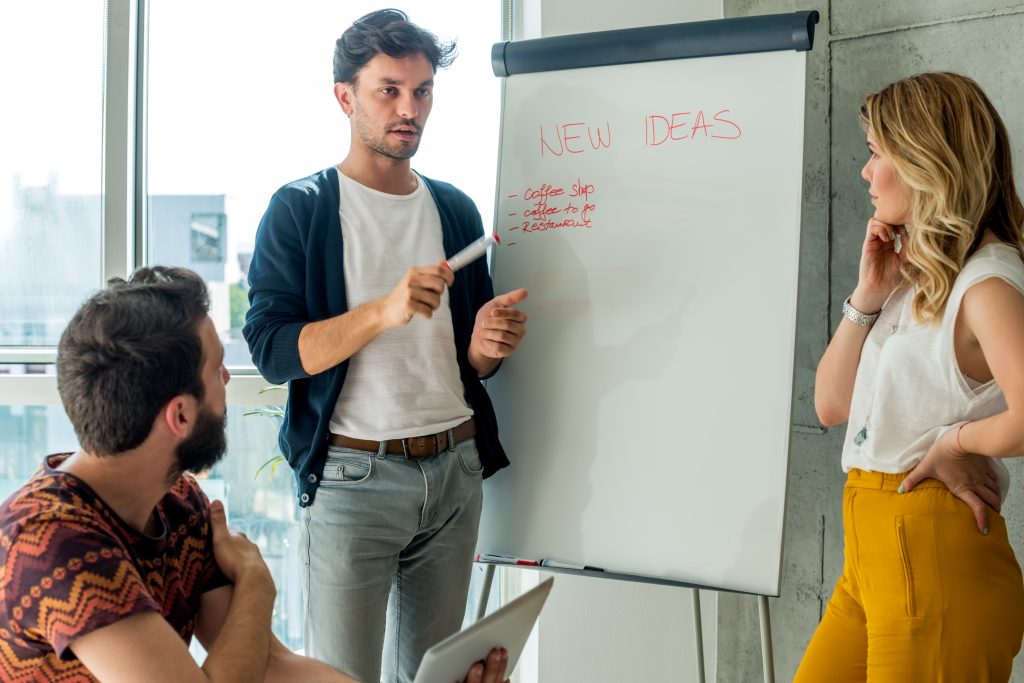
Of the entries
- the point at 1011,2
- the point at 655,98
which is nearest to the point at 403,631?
the point at 655,98

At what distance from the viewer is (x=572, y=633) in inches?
97.0

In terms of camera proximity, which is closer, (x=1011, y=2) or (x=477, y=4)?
(x=1011, y=2)

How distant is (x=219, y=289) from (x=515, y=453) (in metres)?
0.97

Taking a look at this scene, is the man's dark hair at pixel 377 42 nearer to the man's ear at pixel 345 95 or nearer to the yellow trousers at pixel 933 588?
the man's ear at pixel 345 95

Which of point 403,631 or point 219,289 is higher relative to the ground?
point 219,289

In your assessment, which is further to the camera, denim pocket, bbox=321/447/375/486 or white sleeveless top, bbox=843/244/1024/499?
denim pocket, bbox=321/447/375/486

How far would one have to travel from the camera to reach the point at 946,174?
1433 mm

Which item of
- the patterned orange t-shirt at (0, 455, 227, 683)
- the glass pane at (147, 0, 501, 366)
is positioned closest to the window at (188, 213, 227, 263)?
the glass pane at (147, 0, 501, 366)

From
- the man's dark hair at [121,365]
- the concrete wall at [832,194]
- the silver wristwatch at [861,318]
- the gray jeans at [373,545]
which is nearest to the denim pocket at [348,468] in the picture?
the gray jeans at [373,545]

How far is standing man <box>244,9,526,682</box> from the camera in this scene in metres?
1.71

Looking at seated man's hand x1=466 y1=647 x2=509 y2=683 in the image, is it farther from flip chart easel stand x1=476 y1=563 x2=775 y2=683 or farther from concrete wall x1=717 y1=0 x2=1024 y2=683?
concrete wall x1=717 y1=0 x2=1024 y2=683

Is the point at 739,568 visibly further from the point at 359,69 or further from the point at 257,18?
the point at 257,18

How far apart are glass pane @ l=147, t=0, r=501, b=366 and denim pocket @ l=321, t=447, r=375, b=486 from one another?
0.76 m

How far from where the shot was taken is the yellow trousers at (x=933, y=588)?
1368 millimetres
